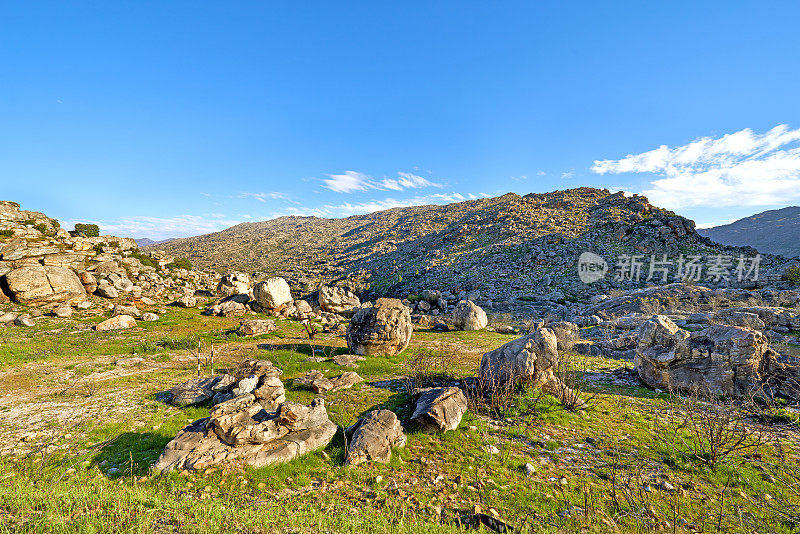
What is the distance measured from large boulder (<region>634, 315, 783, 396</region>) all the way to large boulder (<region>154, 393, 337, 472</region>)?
11.5 meters

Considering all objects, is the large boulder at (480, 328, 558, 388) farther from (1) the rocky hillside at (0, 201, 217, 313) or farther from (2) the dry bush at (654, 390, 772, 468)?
(1) the rocky hillside at (0, 201, 217, 313)

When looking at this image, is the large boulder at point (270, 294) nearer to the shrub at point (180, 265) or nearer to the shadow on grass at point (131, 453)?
the shrub at point (180, 265)

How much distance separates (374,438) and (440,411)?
2.08 metres

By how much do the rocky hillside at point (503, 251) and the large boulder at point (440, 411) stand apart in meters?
29.0

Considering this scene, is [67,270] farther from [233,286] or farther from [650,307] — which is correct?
[650,307]

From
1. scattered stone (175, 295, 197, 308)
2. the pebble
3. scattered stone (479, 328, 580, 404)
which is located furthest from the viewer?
scattered stone (175, 295, 197, 308)

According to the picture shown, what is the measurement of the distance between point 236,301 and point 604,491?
98.3ft

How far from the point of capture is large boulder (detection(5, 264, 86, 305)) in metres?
20.6

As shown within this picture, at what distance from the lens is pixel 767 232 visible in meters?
111

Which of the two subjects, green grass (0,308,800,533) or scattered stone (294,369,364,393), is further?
Answer: scattered stone (294,369,364,393)

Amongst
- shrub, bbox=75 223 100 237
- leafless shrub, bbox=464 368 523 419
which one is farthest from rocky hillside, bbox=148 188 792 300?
leafless shrub, bbox=464 368 523 419

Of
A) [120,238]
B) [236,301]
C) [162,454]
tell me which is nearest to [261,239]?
[120,238]

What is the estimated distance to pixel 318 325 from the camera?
24.5m

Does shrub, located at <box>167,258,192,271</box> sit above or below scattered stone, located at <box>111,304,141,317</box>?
above
